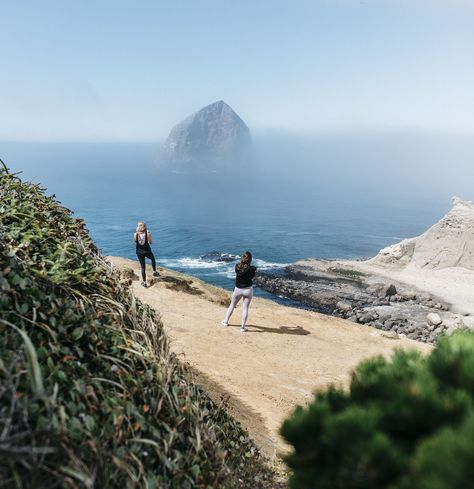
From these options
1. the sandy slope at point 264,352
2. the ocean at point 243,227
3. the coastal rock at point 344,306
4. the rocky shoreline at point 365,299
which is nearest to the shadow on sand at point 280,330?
the sandy slope at point 264,352

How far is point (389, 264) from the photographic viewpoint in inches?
3012

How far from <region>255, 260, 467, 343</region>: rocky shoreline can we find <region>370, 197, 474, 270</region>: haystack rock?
10.7 m

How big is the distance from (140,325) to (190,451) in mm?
1711

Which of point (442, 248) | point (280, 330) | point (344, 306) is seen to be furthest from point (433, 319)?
point (280, 330)

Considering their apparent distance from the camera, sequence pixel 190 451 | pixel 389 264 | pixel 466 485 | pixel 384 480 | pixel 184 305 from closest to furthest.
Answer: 1. pixel 466 485
2. pixel 384 480
3. pixel 190 451
4. pixel 184 305
5. pixel 389 264

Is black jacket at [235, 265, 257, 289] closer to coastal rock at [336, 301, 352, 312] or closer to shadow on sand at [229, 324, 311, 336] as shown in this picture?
shadow on sand at [229, 324, 311, 336]

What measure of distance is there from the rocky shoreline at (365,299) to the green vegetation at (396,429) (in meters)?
39.2

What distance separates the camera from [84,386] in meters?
4.44

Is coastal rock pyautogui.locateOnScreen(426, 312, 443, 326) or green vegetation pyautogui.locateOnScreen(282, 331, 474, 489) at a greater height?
green vegetation pyautogui.locateOnScreen(282, 331, 474, 489)

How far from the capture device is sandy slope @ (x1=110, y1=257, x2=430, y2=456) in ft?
34.8

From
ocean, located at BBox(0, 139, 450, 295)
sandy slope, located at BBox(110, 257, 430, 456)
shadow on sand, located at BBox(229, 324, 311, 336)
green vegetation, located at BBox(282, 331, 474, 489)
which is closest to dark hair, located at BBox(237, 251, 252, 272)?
sandy slope, located at BBox(110, 257, 430, 456)

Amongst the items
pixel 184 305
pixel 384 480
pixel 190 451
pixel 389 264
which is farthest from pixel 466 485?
pixel 389 264

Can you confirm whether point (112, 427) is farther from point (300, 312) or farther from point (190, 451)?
point (300, 312)

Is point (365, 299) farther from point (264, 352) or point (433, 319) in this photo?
point (264, 352)
